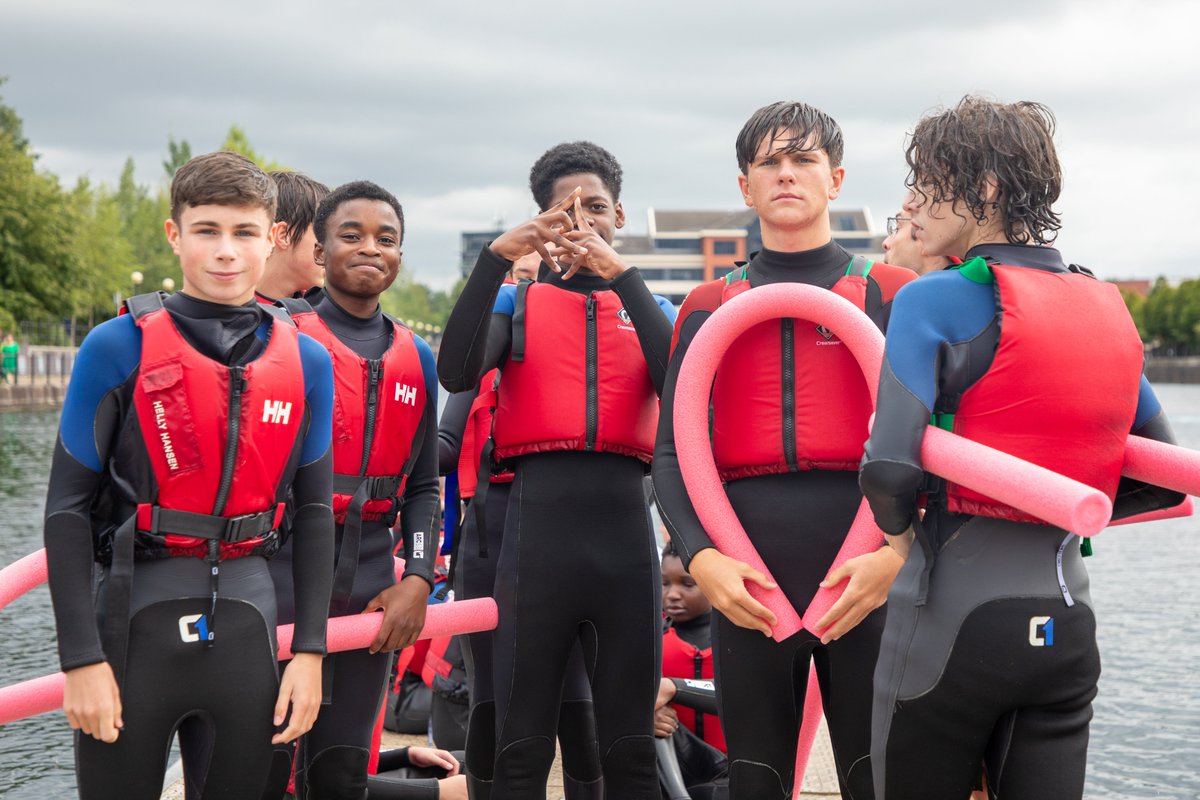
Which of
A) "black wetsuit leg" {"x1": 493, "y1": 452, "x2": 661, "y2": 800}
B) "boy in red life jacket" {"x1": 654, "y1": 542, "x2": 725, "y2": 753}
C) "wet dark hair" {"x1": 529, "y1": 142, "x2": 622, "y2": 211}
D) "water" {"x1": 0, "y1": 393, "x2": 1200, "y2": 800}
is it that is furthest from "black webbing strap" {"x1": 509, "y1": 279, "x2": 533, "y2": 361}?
"water" {"x1": 0, "y1": 393, "x2": 1200, "y2": 800}

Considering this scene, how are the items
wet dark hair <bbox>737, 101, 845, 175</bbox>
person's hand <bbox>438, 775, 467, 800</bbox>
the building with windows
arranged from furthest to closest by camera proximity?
the building with windows < person's hand <bbox>438, 775, 467, 800</bbox> < wet dark hair <bbox>737, 101, 845, 175</bbox>

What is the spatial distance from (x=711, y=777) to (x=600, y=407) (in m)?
2.11

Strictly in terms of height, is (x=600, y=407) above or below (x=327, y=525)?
above

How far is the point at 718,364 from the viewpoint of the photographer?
3562mm

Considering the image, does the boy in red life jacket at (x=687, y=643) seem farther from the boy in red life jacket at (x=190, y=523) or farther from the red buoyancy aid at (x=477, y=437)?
the boy in red life jacket at (x=190, y=523)

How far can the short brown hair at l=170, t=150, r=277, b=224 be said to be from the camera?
327 cm

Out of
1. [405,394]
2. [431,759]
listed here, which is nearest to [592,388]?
[405,394]

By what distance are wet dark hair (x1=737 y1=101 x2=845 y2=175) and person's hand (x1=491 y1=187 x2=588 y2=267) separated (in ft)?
2.06

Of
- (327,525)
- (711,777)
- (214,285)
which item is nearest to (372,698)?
(327,525)

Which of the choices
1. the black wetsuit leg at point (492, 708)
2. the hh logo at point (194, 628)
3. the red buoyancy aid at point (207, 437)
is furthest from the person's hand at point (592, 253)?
the hh logo at point (194, 628)

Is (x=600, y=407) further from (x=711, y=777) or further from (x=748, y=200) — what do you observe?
(x=711, y=777)

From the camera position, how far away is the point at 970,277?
112 inches

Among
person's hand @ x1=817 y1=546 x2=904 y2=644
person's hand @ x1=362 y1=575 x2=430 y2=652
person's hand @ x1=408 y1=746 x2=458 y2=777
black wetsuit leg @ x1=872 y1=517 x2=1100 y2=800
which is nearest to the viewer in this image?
black wetsuit leg @ x1=872 y1=517 x2=1100 y2=800

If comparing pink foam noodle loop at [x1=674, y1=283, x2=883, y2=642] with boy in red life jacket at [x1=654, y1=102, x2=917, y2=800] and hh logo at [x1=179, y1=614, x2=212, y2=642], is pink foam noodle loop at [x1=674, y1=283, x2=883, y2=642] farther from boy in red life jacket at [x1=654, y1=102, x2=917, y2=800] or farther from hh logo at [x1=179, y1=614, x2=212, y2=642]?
hh logo at [x1=179, y1=614, x2=212, y2=642]
